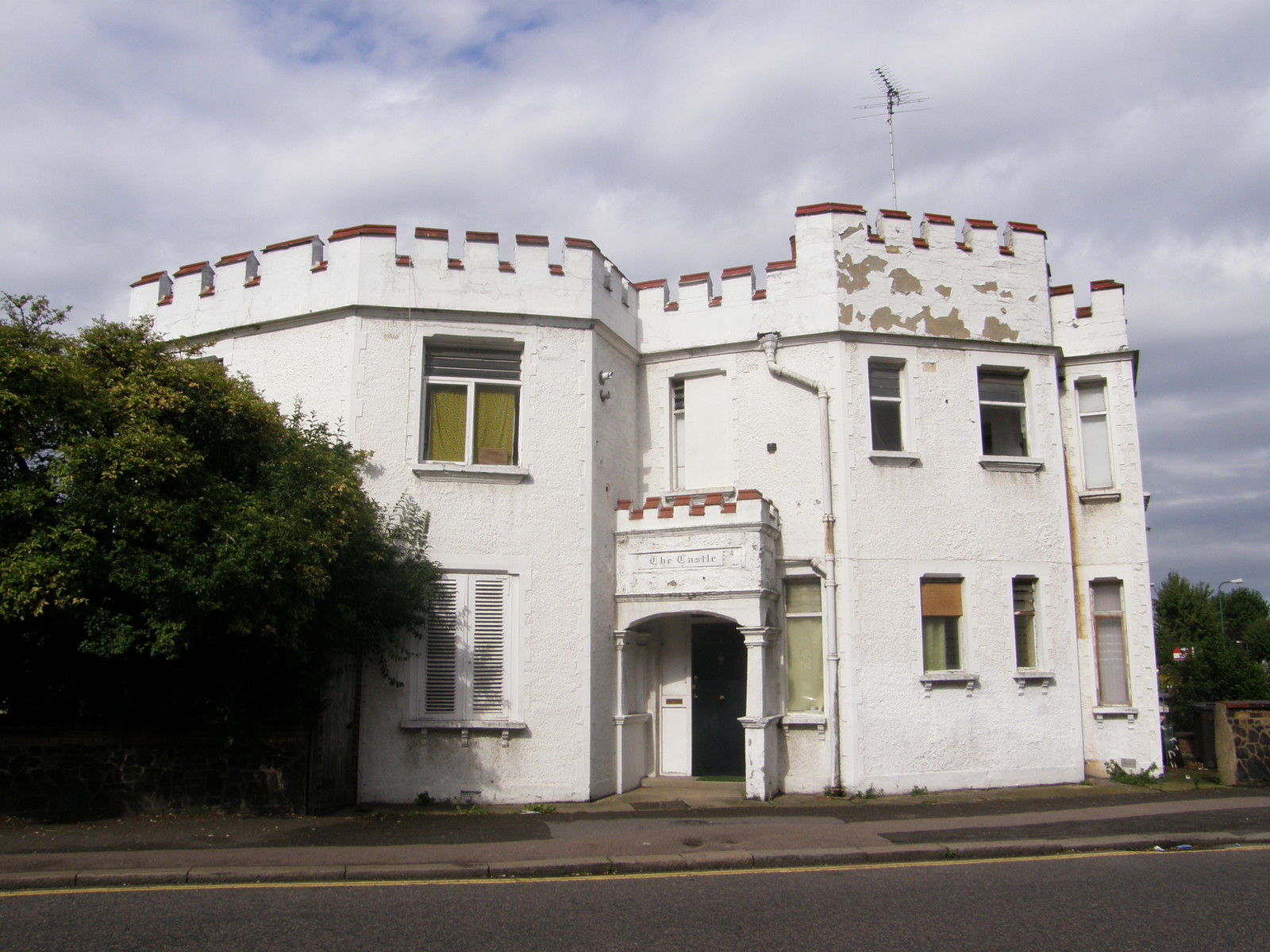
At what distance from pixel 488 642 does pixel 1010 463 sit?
314 inches

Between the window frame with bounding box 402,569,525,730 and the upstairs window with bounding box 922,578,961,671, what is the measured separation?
5.81 m

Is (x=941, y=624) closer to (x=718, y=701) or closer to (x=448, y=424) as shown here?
(x=718, y=701)

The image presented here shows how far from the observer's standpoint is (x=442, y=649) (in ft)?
42.0

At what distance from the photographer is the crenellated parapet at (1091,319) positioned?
15.2m

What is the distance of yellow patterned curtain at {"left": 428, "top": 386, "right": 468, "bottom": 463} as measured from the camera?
13.4 meters

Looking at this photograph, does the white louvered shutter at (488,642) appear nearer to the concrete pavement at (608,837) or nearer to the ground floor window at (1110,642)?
the concrete pavement at (608,837)

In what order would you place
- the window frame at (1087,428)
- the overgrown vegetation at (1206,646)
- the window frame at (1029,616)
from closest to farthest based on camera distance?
1. the window frame at (1029,616)
2. the window frame at (1087,428)
3. the overgrown vegetation at (1206,646)

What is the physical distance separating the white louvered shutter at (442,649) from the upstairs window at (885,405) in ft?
21.1

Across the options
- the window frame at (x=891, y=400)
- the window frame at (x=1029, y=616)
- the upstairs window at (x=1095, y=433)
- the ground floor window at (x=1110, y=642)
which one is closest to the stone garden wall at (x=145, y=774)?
the window frame at (x=891, y=400)

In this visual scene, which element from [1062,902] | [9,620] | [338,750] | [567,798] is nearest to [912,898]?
[1062,902]

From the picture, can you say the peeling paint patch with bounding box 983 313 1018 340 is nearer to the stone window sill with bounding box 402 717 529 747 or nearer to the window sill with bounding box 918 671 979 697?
the window sill with bounding box 918 671 979 697

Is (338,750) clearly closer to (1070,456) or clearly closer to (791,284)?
(791,284)

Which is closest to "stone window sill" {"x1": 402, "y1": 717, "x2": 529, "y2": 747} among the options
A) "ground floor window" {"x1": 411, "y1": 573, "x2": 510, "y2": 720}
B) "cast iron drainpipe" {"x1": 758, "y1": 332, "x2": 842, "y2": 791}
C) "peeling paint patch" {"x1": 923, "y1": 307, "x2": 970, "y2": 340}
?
"ground floor window" {"x1": 411, "y1": 573, "x2": 510, "y2": 720}

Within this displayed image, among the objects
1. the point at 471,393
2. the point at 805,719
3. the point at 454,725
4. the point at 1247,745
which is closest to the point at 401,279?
the point at 471,393
